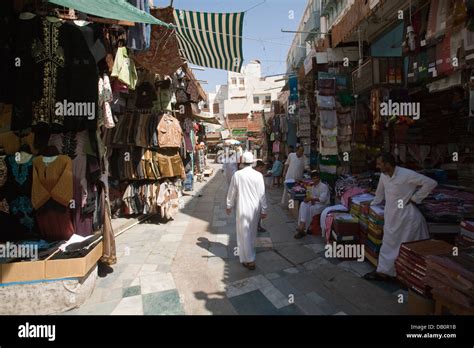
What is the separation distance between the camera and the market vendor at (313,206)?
6.04 meters

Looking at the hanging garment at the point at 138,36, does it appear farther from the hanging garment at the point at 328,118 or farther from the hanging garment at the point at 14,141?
the hanging garment at the point at 328,118

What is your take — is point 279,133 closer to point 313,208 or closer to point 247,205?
point 313,208

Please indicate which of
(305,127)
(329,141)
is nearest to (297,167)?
(305,127)

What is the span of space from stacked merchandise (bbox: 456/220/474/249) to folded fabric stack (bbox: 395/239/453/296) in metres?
0.25

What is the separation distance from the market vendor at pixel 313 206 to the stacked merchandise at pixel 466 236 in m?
2.85

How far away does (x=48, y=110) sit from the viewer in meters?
3.58

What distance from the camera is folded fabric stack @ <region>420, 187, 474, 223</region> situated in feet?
12.6

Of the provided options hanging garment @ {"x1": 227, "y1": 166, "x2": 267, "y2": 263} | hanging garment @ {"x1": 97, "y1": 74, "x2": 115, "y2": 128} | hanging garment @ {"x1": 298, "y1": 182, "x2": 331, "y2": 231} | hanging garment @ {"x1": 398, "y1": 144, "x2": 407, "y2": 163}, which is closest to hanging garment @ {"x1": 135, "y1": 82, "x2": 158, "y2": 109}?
hanging garment @ {"x1": 97, "y1": 74, "x2": 115, "y2": 128}

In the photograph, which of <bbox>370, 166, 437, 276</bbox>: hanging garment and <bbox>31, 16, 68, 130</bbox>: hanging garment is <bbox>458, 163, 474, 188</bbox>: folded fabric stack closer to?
<bbox>370, 166, 437, 276</bbox>: hanging garment

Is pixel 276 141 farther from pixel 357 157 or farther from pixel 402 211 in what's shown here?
pixel 402 211

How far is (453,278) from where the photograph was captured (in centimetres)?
252

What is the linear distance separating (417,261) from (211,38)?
527 centimetres

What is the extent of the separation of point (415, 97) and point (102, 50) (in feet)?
18.3
